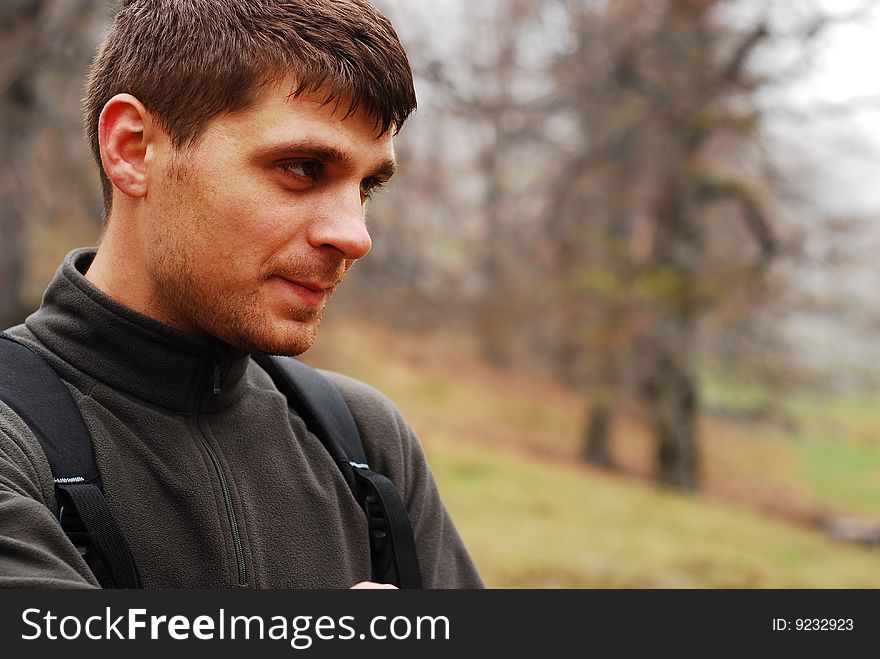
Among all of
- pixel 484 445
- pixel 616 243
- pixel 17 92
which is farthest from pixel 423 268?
pixel 484 445

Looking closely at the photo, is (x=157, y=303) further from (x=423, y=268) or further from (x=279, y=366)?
(x=423, y=268)

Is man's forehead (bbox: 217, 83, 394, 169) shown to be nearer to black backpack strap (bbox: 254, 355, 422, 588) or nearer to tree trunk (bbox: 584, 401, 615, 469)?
black backpack strap (bbox: 254, 355, 422, 588)

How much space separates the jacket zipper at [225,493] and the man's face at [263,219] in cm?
10

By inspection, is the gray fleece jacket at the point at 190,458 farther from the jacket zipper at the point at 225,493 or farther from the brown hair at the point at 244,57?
the brown hair at the point at 244,57

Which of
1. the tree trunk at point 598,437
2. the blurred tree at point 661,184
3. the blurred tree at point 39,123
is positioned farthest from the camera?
the tree trunk at point 598,437

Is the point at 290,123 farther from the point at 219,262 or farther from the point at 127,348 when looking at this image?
the point at 127,348

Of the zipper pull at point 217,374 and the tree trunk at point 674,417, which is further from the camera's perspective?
the tree trunk at point 674,417

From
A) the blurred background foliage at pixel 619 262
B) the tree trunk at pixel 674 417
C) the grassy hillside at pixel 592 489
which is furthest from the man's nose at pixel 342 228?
the tree trunk at pixel 674 417

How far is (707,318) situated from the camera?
14680mm

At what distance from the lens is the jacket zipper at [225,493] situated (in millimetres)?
1735

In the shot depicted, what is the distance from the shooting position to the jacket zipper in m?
1.74

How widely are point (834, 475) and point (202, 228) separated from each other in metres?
20.0

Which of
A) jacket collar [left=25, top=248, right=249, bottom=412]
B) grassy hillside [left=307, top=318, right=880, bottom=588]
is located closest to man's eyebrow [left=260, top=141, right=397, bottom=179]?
jacket collar [left=25, top=248, right=249, bottom=412]

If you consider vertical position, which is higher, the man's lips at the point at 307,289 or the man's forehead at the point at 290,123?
the man's forehead at the point at 290,123
